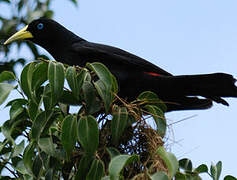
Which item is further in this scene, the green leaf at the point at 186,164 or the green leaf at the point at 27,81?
the green leaf at the point at 186,164

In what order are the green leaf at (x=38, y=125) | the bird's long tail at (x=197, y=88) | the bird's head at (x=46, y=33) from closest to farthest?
the green leaf at (x=38, y=125) < the bird's long tail at (x=197, y=88) < the bird's head at (x=46, y=33)

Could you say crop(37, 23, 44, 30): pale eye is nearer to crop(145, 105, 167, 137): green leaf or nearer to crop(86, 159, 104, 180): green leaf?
crop(145, 105, 167, 137): green leaf

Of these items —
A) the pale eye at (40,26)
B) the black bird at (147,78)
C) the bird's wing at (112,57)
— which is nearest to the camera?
the black bird at (147,78)

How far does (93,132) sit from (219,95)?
1.56m

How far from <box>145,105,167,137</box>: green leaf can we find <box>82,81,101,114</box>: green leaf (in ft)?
1.21

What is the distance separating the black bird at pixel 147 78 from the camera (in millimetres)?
3717

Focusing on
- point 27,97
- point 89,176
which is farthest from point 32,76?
point 89,176

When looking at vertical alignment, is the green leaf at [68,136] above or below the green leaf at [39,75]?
below

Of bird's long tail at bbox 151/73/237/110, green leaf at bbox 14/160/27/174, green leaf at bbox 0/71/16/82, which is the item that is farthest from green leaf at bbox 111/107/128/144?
bird's long tail at bbox 151/73/237/110

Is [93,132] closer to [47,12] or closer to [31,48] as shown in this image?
[31,48]

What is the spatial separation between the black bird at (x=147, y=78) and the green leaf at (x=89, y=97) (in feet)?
4.12

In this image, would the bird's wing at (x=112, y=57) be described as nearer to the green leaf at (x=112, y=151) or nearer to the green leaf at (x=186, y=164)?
the green leaf at (x=186, y=164)

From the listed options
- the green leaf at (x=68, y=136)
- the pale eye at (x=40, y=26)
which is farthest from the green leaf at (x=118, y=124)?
the pale eye at (x=40, y=26)

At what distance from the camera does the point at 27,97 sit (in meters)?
2.67
